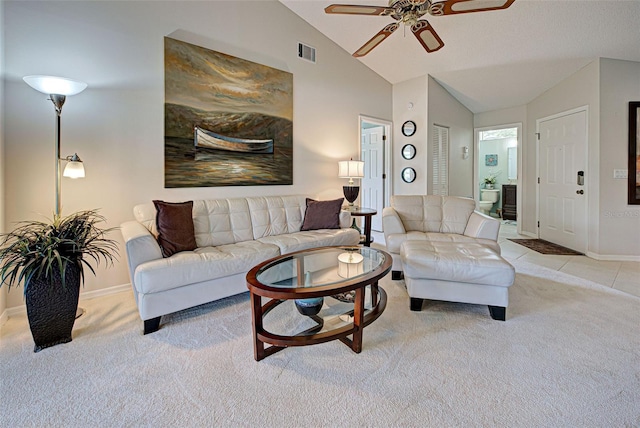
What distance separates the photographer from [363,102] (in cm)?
493

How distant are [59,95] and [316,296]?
2349mm

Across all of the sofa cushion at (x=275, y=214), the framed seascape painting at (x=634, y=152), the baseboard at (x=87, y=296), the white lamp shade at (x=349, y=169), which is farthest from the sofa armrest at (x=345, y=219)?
the framed seascape painting at (x=634, y=152)

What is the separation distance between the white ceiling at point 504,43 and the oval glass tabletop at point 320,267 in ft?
9.31

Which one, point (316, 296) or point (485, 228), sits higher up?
point (485, 228)

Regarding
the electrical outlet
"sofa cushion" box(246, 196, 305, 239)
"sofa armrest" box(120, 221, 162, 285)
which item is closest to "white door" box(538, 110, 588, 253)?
the electrical outlet

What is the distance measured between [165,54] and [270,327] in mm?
2736

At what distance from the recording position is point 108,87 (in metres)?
2.71

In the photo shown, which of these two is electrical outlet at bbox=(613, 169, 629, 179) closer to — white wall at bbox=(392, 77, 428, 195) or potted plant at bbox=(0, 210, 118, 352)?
white wall at bbox=(392, 77, 428, 195)

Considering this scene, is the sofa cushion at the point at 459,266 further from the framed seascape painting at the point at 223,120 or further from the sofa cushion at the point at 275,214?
the framed seascape painting at the point at 223,120

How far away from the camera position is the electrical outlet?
3.81 meters

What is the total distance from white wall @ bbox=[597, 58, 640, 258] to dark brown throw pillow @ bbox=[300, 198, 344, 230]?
3.37m

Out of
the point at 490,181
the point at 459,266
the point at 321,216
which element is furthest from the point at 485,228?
the point at 490,181

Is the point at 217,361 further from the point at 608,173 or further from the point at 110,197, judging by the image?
the point at 608,173

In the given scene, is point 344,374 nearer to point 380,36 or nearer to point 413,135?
point 380,36
